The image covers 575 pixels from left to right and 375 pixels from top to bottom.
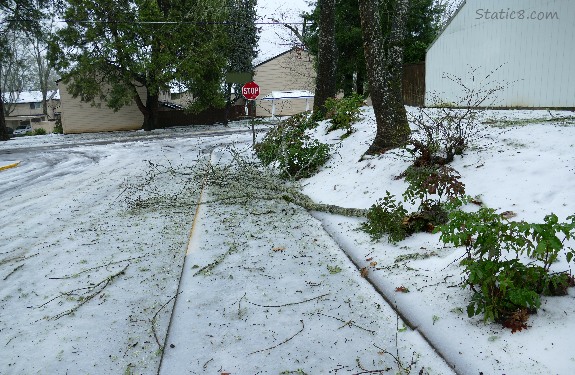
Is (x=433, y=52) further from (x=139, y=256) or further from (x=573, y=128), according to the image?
(x=139, y=256)

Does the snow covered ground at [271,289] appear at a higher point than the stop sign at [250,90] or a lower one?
lower

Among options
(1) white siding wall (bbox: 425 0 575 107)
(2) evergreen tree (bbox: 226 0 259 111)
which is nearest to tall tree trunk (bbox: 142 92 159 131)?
(2) evergreen tree (bbox: 226 0 259 111)

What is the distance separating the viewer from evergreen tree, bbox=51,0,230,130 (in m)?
29.0

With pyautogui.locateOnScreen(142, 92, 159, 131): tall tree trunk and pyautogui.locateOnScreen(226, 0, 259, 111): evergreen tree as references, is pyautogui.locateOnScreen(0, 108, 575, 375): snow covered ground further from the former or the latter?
pyautogui.locateOnScreen(226, 0, 259, 111): evergreen tree

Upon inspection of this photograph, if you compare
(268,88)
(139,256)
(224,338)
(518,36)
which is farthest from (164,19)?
(224,338)

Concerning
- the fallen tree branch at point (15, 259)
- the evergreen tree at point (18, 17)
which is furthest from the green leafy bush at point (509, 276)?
the evergreen tree at point (18, 17)

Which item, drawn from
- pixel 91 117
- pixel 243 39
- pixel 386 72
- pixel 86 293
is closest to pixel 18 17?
pixel 91 117

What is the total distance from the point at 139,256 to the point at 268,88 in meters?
45.8

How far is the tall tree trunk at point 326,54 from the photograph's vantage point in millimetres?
13445

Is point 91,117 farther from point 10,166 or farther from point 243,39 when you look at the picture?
point 10,166

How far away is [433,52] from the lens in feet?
54.4

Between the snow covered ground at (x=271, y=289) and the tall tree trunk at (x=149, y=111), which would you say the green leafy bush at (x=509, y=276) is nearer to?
the snow covered ground at (x=271, y=289)

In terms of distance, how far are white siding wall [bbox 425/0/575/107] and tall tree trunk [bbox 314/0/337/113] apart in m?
3.48

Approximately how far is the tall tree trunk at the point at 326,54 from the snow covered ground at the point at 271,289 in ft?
23.4
